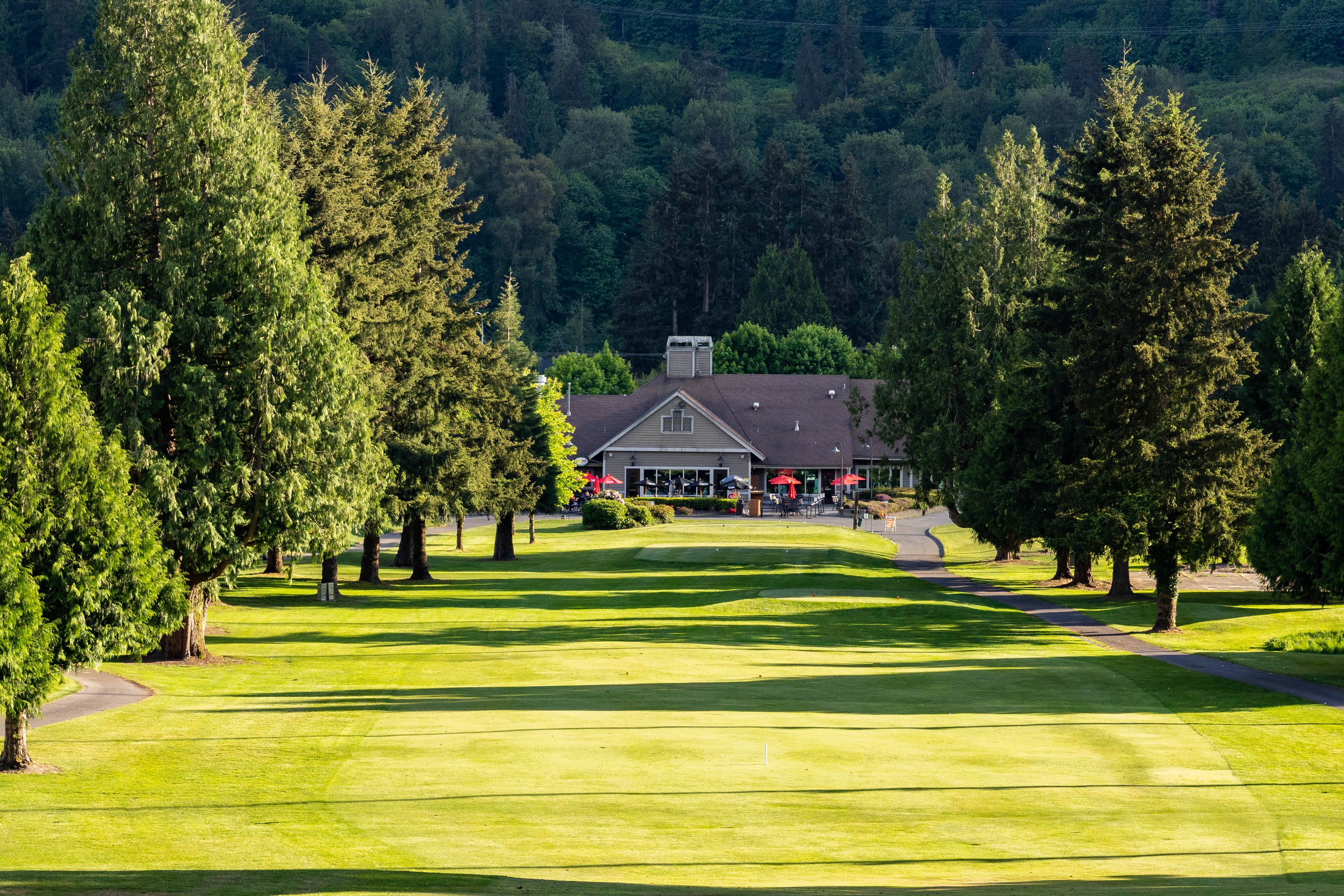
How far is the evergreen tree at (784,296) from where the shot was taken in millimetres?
128125

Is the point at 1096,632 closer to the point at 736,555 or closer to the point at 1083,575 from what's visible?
the point at 1083,575

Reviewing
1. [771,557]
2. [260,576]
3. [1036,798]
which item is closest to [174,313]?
[1036,798]

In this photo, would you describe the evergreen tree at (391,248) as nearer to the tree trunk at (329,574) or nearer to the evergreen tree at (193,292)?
the tree trunk at (329,574)

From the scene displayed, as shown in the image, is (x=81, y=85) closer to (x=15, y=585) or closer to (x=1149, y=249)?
(x=15, y=585)

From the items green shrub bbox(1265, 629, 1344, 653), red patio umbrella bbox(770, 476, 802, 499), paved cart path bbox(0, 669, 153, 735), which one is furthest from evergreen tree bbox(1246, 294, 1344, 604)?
red patio umbrella bbox(770, 476, 802, 499)

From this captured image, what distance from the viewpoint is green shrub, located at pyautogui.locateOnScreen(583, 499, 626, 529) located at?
75.9m

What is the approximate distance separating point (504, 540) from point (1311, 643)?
114ft

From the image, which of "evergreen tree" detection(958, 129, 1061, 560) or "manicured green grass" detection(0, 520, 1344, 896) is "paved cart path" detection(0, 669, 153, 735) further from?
"evergreen tree" detection(958, 129, 1061, 560)

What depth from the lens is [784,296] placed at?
129500 mm

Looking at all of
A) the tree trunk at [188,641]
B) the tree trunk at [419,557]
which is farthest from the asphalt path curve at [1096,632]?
the tree trunk at [188,641]

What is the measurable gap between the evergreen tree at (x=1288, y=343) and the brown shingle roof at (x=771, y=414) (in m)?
37.1

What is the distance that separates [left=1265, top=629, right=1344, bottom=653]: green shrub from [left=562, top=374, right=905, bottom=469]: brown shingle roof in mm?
56783

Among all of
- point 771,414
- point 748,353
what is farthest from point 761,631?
point 748,353

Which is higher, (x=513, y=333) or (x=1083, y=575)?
(x=513, y=333)
